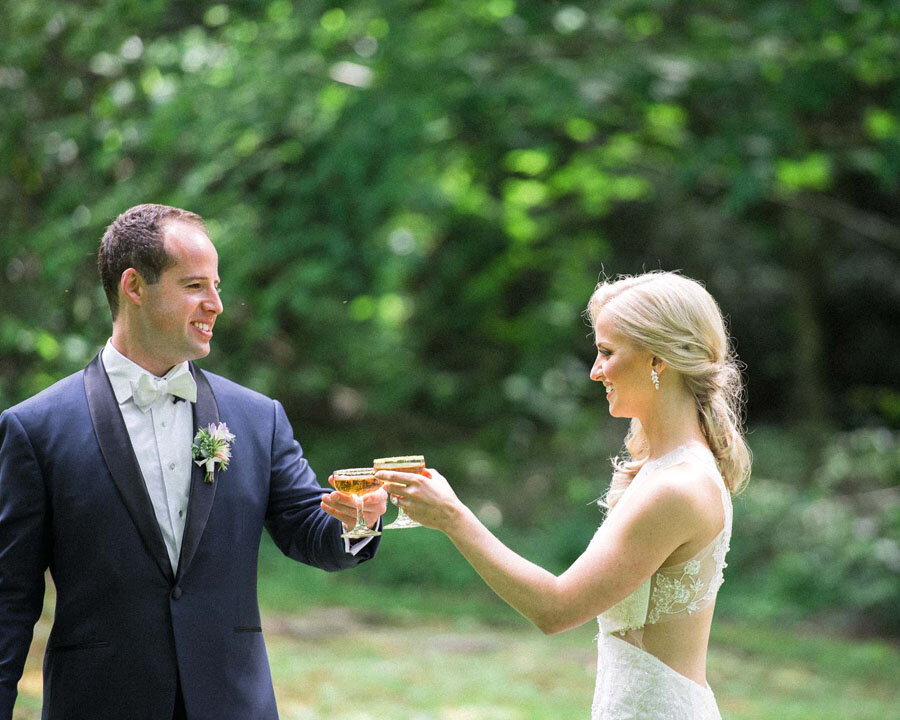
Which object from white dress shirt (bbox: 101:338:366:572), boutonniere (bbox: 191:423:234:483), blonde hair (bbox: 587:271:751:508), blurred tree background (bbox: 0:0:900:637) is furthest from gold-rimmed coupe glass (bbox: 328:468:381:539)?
blurred tree background (bbox: 0:0:900:637)

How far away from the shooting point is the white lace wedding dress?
2.64m

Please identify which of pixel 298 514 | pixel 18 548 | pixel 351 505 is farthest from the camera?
pixel 298 514

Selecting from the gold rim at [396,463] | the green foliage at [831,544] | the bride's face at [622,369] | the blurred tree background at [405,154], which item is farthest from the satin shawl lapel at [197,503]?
the green foliage at [831,544]

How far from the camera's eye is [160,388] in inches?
105

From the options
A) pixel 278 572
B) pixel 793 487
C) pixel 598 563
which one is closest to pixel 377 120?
pixel 598 563

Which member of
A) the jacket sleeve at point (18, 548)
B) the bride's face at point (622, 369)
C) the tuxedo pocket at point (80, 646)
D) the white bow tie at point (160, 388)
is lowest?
the tuxedo pocket at point (80, 646)

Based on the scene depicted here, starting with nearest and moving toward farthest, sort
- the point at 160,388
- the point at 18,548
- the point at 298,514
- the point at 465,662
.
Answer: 1. the point at 18,548
2. the point at 160,388
3. the point at 298,514
4. the point at 465,662

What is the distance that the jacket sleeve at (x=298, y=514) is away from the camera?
277 cm

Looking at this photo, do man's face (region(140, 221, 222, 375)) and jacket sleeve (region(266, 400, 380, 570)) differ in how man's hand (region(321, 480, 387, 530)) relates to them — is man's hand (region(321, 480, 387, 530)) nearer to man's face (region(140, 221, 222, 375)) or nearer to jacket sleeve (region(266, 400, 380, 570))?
jacket sleeve (region(266, 400, 380, 570))

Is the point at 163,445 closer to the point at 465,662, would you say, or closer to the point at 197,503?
the point at 197,503

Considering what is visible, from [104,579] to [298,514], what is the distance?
56cm

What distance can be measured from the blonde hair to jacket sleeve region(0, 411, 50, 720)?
1.50m

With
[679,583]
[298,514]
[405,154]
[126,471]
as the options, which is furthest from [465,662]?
[126,471]

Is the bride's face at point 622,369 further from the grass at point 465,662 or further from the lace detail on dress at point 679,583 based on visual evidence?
the grass at point 465,662
